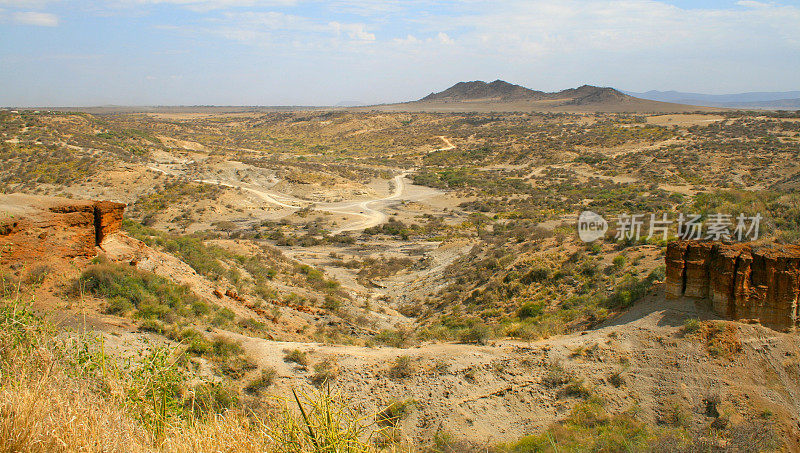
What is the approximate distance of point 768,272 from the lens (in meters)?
8.97

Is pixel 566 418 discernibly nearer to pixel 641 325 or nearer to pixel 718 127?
pixel 641 325

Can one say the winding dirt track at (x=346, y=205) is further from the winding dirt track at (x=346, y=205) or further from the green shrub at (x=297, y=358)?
the green shrub at (x=297, y=358)

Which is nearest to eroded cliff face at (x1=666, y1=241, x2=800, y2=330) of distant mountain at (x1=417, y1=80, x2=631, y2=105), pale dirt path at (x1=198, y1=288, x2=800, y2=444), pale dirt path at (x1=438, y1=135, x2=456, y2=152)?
pale dirt path at (x1=198, y1=288, x2=800, y2=444)

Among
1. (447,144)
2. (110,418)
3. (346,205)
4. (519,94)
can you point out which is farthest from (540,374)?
(519,94)

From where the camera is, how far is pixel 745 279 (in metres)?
9.09

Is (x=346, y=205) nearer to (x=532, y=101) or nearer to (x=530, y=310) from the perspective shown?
(x=530, y=310)

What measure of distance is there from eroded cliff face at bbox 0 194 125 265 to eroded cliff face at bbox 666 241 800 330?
13940mm

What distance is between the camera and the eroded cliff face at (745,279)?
347 inches

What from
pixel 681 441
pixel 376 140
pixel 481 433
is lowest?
pixel 481 433

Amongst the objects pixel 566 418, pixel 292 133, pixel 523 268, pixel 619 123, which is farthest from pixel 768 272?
pixel 292 133

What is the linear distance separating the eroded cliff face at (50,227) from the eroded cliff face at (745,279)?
45.7ft

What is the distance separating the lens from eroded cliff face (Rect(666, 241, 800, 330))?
8.80 m

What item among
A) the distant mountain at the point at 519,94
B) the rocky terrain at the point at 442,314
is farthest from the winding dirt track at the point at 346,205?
the distant mountain at the point at 519,94

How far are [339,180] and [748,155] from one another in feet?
133
